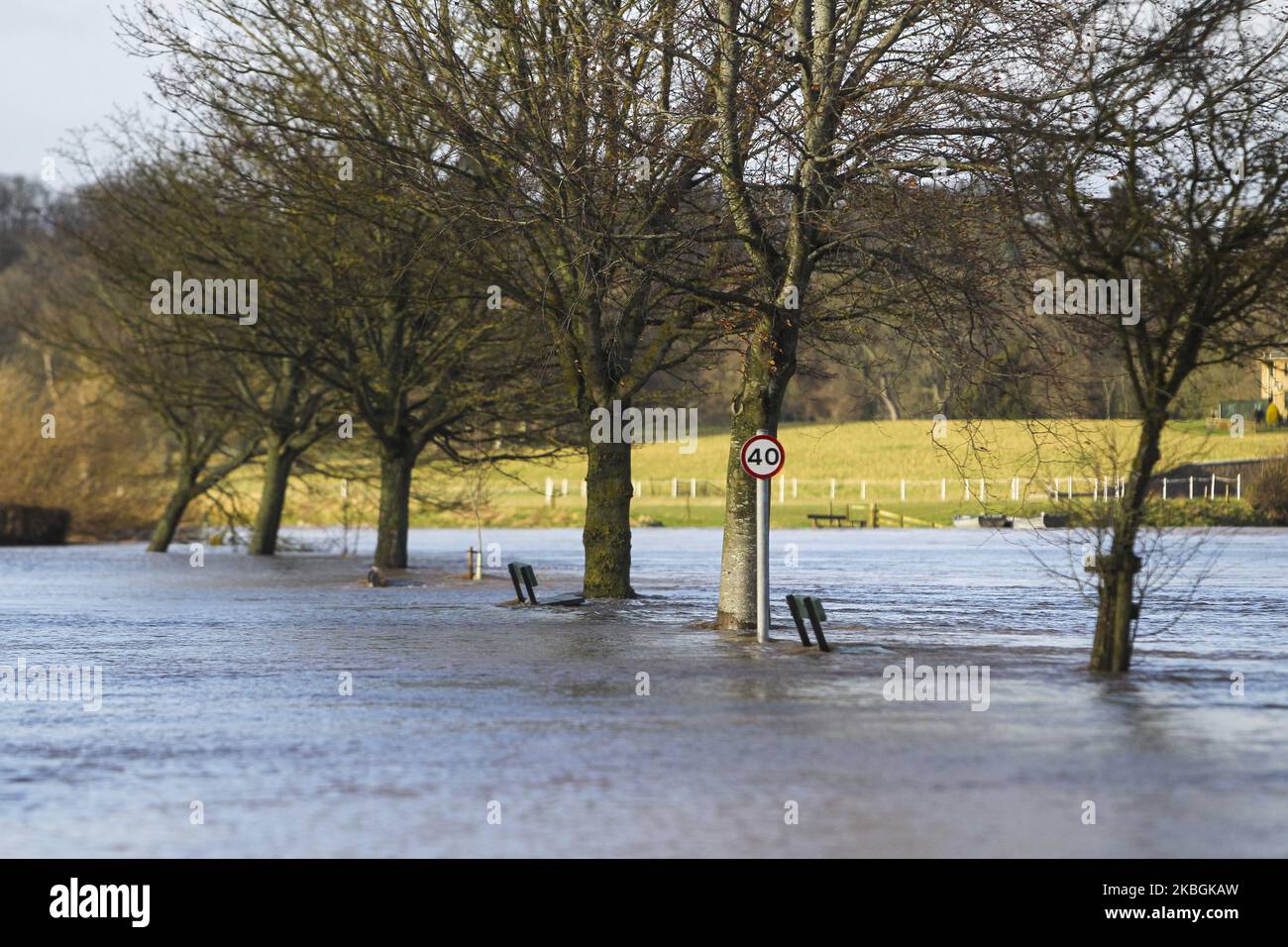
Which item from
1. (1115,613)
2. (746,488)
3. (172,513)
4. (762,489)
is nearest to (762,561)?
(762,489)

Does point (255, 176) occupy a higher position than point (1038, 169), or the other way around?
point (255, 176)

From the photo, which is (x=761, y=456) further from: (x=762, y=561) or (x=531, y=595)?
(x=531, y=595)

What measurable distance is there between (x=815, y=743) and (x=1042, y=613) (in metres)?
16.2

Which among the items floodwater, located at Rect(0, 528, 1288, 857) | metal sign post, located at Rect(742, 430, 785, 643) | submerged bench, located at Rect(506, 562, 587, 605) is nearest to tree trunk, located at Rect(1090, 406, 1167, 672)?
floodwater, located at Rect(0, 528, 1288, 857)

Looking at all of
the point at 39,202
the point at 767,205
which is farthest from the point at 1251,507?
the point at 39,202

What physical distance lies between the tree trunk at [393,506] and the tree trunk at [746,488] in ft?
59.3

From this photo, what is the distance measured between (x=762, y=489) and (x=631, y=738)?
29.2 ft

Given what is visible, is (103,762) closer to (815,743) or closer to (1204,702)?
(815,743)

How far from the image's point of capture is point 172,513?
183ft

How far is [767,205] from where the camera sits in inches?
970

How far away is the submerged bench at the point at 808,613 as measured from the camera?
2086 cm

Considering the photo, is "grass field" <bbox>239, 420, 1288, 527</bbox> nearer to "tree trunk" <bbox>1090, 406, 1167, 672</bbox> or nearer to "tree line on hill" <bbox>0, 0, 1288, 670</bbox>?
"tree line on hill" <bbox>0, 0, 1288, 670</bbox>

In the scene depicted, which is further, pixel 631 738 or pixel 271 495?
pixel 271 495

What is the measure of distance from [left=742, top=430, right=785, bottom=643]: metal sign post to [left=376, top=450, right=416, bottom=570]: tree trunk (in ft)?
67.1
